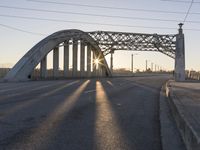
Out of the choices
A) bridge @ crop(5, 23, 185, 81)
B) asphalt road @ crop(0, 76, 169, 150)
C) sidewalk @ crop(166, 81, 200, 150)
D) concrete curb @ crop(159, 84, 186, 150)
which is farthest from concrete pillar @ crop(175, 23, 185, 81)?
concrete curb @ crop(159, 84, 186, 150)

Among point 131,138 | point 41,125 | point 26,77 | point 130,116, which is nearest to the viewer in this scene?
point 131,138

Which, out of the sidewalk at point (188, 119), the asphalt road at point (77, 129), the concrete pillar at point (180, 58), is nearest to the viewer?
the sidewalk at point (188, 119)

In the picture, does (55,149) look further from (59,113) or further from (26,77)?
(26,77)

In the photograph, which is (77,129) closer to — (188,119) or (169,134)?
(169,134)

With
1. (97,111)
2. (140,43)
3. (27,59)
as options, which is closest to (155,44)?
(140,43)

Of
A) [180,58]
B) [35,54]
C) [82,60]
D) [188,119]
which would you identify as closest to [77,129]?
[188,119]

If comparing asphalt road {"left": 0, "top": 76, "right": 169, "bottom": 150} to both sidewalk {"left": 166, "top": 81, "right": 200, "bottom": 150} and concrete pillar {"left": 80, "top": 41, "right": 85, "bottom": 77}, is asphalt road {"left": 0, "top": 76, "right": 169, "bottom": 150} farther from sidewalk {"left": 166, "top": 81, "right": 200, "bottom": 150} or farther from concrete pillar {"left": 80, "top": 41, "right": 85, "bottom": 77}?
concrete pillar {"left": 80, "top": 41, "right": 85, "bottom": 77}

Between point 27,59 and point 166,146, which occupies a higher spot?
point 27,59

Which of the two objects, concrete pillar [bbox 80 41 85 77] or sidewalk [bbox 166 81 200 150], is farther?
concrete pillar [bbox 80 41 85 77]

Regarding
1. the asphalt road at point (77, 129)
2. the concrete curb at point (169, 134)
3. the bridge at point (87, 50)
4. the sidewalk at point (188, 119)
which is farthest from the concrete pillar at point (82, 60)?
the concrete curb at point (169, 134)

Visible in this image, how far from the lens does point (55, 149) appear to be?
702cm

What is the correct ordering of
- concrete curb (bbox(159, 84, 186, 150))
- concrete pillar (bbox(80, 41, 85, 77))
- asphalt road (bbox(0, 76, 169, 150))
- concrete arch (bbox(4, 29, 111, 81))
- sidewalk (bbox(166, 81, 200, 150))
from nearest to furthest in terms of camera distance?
sidewalk (bbox(166, 81, 200, 150)) < asphalt road (bbox(0, 76, 169, 150)) < concrete curb (bbox(159, 84, 186, 150)) < concrete arch (bbox(4, 29, 111, 81)) < concrete pillar (bbox(80, 41, 85, 77))

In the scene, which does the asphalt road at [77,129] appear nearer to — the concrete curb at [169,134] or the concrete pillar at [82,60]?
the concrete curb at [169,134]

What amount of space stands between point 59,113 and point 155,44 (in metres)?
59.9
